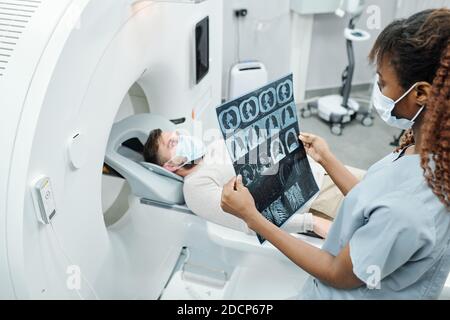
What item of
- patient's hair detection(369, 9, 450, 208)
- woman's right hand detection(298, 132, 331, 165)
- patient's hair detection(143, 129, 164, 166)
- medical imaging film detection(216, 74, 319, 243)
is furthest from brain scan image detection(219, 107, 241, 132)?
patient's hair detection(143, 129, 164, 166)

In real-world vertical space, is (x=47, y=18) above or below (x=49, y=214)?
above

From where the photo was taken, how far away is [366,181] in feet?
3.06

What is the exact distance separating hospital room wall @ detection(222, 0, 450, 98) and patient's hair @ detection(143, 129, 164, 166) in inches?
66.9

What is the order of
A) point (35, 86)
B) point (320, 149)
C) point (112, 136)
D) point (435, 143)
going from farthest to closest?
point (112, 136) → point (320, 149) → point (35, 86) → point (435, 143)

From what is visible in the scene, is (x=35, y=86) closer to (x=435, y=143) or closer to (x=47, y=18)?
(x=47, y=18)

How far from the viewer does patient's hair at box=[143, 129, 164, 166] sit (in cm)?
153

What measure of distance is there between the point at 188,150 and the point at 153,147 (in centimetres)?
13

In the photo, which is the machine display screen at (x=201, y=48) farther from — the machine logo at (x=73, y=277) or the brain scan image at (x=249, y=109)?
the machine logo at (x=73, y=277)

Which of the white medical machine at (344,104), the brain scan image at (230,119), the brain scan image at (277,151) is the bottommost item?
the white medical machine at (344,104)

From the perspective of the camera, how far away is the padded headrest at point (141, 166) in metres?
1.42

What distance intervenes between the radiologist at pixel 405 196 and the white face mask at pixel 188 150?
615 mm

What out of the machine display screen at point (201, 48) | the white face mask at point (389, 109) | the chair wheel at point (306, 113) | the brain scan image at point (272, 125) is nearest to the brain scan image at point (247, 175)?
the brain scan image at point (272, 125)

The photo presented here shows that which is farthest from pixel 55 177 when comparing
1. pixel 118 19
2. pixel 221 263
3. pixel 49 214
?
pixel 221 263
